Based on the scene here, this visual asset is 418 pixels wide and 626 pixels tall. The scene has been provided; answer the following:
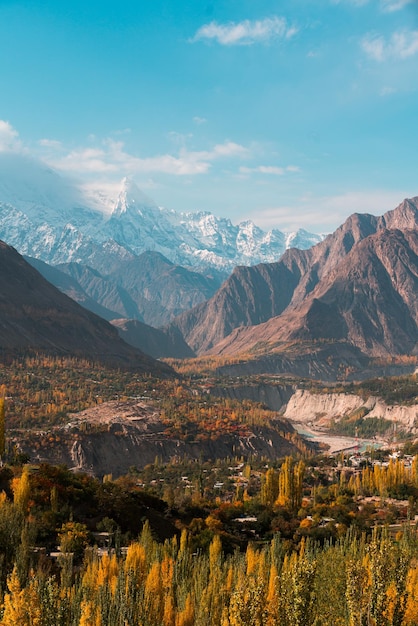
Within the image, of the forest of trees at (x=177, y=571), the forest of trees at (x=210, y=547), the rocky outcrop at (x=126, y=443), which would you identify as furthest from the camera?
the rocky outcrop at (x=126, y=443)

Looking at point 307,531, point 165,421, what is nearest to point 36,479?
point 307,531

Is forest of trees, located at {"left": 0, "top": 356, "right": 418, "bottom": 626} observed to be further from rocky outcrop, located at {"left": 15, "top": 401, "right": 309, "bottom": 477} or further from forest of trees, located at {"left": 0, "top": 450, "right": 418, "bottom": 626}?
rocky outcrop, located at {"left": 15, "top": 401, "right": 309, "bottom": 477}

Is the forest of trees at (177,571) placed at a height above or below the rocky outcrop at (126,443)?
above

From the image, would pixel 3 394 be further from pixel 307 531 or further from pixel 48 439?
pixel 307 531

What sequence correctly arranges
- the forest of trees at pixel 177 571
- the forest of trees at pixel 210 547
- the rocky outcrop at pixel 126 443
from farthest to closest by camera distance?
the rocky outcrop at pixel 126 443, the forest of trees at pixel 210 547, the forest of trees at pixel 177 571

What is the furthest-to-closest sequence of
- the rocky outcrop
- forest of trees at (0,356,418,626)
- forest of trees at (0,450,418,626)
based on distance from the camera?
the rocky outcrop
forest of trees at (0,356,418,626)
forest of trees at (0,450,418,626)

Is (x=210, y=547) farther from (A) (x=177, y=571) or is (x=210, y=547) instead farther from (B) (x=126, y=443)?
(B) (x=126, y=443)

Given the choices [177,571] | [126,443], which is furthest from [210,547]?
[126,443]

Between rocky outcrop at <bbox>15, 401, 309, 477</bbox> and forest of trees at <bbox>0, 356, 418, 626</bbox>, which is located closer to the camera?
forest of trees at <bbox>0, 356, 418, 626</bbox>

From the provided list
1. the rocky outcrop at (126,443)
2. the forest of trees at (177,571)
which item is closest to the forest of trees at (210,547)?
the forest of trees at (177,571)

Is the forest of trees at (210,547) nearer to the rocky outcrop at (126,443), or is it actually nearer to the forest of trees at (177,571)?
the forest of trees at (177,571)

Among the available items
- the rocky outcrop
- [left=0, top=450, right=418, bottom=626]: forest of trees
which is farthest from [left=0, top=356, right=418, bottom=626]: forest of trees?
the rocky outcrop
